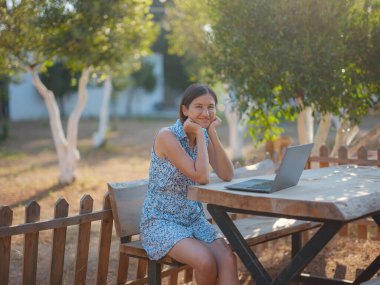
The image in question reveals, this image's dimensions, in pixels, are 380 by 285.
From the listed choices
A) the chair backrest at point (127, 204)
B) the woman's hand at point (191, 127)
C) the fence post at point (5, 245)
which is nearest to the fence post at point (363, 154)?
the chair backrest at point (127, 204)

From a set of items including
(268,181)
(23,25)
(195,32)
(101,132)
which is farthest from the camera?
(101,132)

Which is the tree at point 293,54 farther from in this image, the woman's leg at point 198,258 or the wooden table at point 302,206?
the woman's leg at point 198,258

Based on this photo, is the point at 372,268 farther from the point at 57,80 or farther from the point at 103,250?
the point at 57,80

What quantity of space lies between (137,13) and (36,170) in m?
5.46

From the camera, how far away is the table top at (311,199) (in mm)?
3424

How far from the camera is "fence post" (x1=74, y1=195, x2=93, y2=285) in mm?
4625

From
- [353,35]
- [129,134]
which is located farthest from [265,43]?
[129,134]

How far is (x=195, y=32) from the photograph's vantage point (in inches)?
504

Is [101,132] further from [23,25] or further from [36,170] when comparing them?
[23,25]

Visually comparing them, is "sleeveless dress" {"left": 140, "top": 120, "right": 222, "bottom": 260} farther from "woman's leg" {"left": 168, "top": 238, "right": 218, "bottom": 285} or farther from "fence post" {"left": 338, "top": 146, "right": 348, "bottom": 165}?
"fence post" {"left": 338, "top": 146, "right": 348, "bottom": 165}

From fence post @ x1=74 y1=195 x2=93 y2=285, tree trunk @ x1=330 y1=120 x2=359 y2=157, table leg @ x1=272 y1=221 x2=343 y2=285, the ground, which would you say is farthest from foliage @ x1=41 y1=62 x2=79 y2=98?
table leg @ x1=272 y1=221 x2=343 y2=285

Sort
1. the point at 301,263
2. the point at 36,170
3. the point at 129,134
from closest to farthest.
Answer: the point at 301,263 → the point at 36,170 → the point at 129,134

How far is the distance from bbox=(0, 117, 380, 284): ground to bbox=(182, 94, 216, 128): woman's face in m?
1.88

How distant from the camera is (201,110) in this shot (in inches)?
172
